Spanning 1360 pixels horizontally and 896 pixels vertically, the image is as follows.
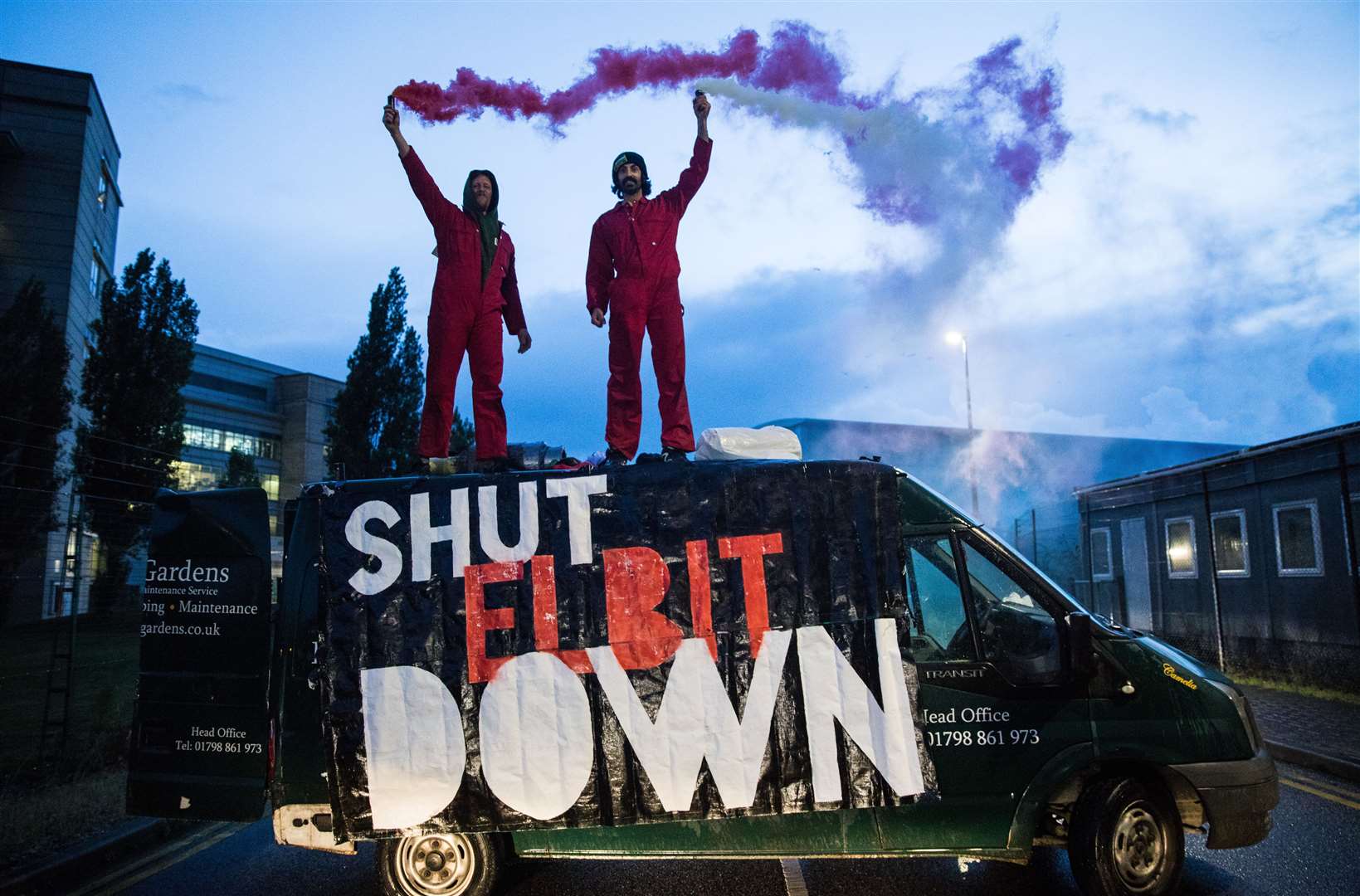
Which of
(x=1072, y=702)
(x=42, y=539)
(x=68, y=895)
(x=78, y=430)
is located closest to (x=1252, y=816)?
(x=1072, y=702)

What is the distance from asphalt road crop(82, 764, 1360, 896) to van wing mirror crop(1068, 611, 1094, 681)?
1.46 m

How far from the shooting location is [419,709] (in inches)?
171

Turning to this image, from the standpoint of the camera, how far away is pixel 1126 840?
4.35m

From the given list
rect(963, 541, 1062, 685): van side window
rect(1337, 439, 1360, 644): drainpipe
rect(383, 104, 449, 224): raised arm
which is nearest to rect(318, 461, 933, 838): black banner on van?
rect(963, 541, 1062, 685): van side window

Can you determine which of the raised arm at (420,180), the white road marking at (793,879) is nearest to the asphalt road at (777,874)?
the white road marking at (793,879)

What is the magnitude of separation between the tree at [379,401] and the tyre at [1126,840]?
26.3 meters

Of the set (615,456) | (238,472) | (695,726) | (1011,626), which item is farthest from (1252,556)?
(238,472)

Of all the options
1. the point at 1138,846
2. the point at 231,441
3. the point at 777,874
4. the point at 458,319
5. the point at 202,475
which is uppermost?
the point at 231,441

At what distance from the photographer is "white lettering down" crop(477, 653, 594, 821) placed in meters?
4.25

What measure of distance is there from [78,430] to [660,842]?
2029 cm

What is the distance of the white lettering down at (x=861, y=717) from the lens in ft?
13.9

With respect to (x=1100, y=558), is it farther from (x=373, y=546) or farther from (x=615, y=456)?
(x=373, y=546)

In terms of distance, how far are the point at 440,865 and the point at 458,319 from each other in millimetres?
3428

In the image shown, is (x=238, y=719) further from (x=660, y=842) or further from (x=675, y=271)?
(x=675, y=271)
